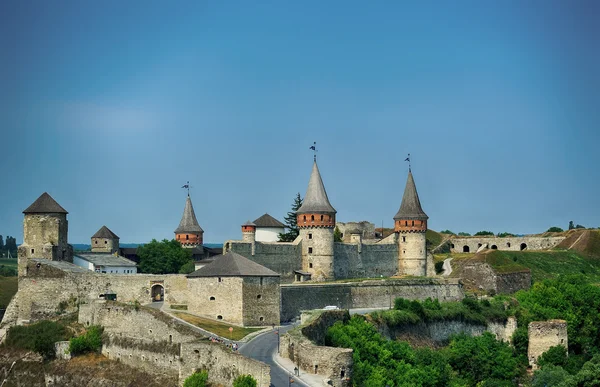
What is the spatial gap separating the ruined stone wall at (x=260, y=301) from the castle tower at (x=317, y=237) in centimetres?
1673

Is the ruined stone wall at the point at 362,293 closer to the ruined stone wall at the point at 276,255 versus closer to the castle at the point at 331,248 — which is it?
the castle at the point at 331,248

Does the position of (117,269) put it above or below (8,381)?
above

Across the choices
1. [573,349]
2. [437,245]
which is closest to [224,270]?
[573,349]

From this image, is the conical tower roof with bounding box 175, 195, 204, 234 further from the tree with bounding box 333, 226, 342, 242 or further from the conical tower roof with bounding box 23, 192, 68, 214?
the conical tower roof with bounding box 23, 192, 68, 214

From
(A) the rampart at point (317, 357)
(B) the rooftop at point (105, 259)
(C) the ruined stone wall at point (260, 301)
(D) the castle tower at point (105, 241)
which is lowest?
(A) the rampart at point (317, 357)

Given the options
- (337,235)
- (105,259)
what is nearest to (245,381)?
(105,259)

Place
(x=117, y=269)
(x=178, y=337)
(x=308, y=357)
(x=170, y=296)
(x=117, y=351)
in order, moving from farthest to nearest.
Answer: (x=117, y=269) → (x=170, y=296) → (x=117, y=351) → (x=178, y=337) → (x=308, y=357)

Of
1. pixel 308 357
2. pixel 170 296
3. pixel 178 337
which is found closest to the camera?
pixel 308 357

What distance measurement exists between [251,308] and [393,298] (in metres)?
17.9

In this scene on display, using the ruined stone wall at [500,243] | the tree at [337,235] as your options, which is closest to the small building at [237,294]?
the tree at [337,235]

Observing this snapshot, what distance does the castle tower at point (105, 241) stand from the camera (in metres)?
81.5

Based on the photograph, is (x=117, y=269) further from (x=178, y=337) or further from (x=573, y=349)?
(x=573, y=349)

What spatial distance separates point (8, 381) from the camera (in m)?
58.5

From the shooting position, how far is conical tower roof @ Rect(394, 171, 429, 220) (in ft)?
277
